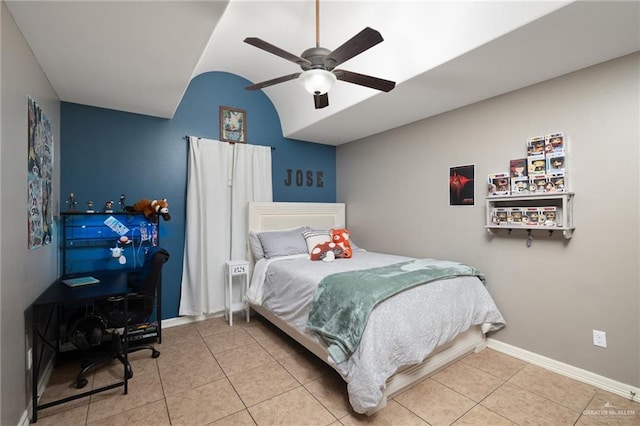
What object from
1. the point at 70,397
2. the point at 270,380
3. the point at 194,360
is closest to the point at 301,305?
the point at 270,380

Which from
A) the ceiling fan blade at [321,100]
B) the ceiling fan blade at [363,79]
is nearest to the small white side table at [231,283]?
the ceiling fan blade at [321,100]

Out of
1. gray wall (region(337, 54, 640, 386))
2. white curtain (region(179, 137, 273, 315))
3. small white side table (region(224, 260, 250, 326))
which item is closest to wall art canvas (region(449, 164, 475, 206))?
gray wall (region(337, 54, 640, 386))

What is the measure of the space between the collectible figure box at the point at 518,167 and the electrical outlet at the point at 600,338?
4.32ft

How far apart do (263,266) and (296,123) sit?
190 centimetres

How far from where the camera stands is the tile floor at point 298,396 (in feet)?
5.97

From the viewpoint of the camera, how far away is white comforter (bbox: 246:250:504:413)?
1769 millimetres

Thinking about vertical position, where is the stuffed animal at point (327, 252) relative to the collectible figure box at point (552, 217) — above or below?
below

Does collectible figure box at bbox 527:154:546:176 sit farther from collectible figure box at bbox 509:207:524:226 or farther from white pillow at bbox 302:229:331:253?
white pillow at bbox 302:229:331:253

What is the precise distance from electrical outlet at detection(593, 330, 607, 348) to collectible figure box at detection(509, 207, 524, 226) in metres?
0.93

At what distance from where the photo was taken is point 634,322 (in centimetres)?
203

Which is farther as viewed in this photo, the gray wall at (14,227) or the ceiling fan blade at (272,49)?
the ceiling fan blade at (272,49)

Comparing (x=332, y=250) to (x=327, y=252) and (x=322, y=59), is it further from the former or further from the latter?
(x=322, y=59)

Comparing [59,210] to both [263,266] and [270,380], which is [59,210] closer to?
[263,266]

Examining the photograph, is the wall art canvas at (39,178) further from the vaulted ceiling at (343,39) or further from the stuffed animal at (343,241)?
the stuffed animal at (343,241)
